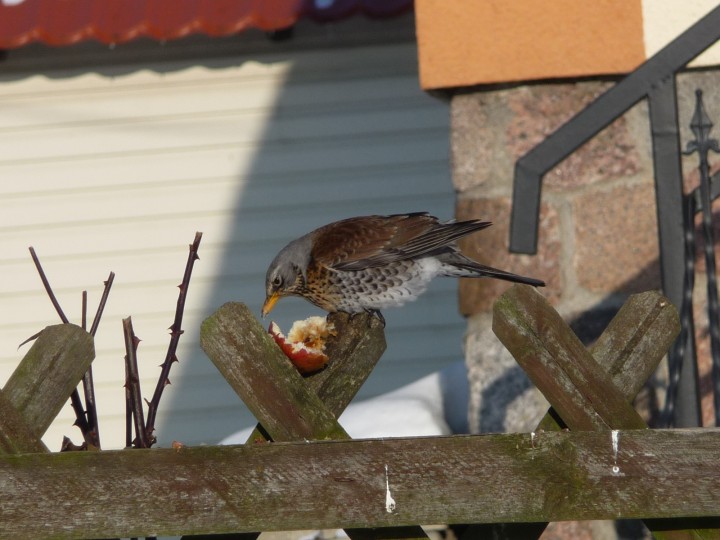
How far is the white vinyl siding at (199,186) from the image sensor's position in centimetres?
819

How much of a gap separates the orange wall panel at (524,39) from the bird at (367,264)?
Result: 712 mm

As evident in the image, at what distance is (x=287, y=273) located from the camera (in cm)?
416

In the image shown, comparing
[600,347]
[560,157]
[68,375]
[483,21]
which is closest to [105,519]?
[68,375]

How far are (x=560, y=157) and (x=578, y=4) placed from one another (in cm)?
125

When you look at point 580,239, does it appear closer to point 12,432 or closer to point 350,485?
point 350,485

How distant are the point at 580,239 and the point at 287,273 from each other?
106 centimetres

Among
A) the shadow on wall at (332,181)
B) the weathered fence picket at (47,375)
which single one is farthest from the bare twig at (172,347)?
the shadow on wall at (332,181)

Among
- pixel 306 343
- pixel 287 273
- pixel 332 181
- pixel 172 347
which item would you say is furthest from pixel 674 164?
pixel 332 181

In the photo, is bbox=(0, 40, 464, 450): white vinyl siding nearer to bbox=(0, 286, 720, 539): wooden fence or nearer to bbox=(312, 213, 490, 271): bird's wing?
bbox=(312, 213, 490, 271): bird's wing

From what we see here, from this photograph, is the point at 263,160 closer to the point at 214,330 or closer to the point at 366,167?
the point at 366,167

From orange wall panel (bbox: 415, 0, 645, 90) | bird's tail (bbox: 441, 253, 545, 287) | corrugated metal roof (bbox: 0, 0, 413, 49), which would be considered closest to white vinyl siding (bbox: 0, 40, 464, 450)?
corrugated metal roof (bbox: 0, 0, 413, 49)

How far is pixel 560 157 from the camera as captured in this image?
3.52 m

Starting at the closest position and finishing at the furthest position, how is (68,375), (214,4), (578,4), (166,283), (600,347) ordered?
(68,375) < (600,347) < (578,4) < (214,4) < (166,283)

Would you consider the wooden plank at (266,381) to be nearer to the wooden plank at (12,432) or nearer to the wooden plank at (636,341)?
the wooden plank at (12,432)
